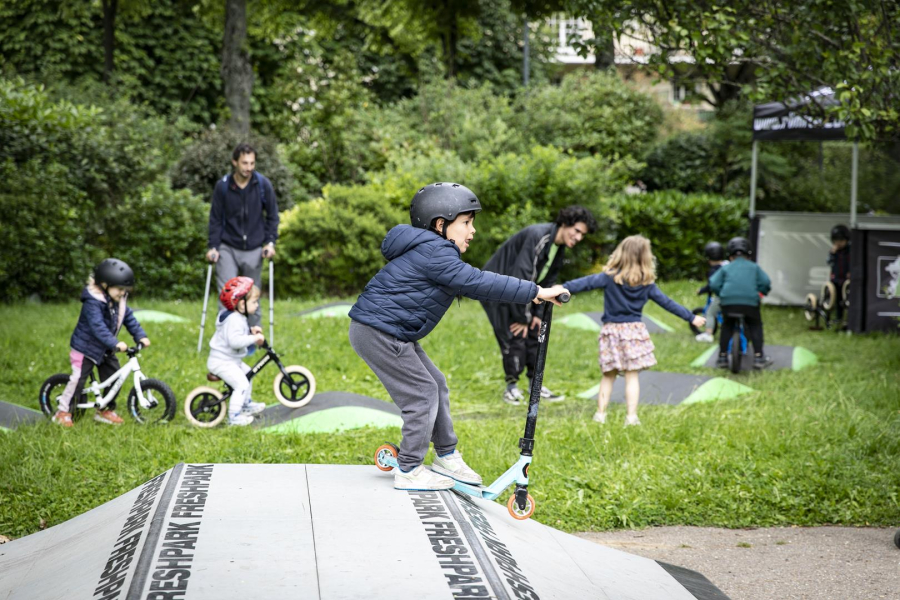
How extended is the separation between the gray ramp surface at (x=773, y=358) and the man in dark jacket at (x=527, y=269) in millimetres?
2518

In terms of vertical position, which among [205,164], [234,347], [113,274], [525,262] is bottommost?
[234,347]

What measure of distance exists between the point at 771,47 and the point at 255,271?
5808 millimetres

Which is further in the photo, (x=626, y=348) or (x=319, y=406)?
(x=319, y=406)

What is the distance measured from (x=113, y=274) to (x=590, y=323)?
24.1 feet

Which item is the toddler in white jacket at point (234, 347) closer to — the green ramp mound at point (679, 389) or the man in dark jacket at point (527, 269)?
the man in dark jacket at point (527, 269)

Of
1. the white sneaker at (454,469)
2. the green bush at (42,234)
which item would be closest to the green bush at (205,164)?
the green bush at (42,234)

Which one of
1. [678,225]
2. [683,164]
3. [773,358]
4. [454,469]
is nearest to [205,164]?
[678,225]

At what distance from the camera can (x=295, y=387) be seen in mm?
7801

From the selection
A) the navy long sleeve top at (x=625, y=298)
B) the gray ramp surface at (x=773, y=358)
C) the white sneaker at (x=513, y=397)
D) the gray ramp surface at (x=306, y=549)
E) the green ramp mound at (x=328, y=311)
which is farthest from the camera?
the green ramp mound at (x=328, y=311)

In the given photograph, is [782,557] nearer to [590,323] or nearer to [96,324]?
[96,324]

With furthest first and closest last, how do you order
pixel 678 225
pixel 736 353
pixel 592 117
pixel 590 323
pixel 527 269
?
pixel 592 117, pixel 678 225, pixel 590 323, pixel 736 353, pixel 527 269

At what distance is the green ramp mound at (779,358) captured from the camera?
10247mm

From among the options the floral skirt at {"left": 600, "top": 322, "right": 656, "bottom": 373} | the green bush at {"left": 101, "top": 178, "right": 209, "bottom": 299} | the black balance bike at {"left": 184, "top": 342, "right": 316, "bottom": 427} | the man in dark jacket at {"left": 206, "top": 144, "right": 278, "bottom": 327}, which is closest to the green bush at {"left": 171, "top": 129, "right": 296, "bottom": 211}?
the green bush at {"left": 101, "top": 178, "right": 209, "bottom": 299}

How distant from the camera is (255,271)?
380 inches
